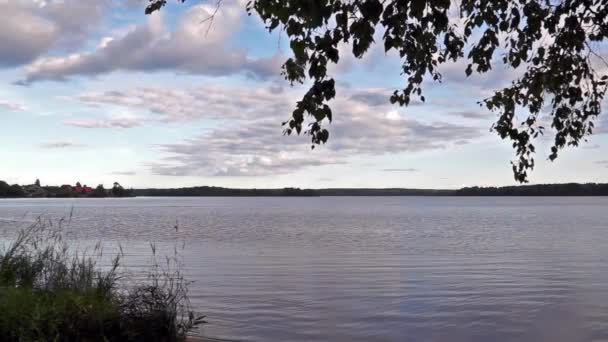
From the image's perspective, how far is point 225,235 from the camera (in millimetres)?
38219

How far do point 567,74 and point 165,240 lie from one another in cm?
2937

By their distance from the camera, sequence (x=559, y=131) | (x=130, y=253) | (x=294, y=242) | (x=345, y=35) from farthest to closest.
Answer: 1. (x=294, y=242)
2. (x=130, y=253)
3. (x=559, y=131)
4. (x=345, y=35)

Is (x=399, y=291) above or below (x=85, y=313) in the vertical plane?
below

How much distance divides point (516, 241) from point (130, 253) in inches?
809

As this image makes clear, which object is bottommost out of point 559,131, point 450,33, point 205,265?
point 205,265

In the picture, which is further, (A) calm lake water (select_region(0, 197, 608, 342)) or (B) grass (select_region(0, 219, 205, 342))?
(A) calm lake water (select_region(0, 197, 608, 342))

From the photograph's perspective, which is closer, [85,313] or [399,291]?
[85,313]

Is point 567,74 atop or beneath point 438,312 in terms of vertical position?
atop

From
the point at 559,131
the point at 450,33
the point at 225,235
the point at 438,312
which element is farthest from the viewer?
the point at 225,235

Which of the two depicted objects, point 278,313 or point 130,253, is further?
point 130,253

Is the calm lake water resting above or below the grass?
below

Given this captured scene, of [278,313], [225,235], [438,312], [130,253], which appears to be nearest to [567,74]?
[438,312]

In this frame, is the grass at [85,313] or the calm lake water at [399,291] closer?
the grass at [85,313]

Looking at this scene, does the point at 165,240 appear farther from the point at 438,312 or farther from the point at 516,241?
the point at 438,312
